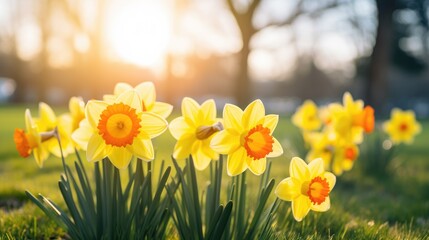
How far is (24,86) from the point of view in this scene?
96.6 ft

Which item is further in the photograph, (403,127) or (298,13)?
(298,13)

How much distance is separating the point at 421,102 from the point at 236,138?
147 feet

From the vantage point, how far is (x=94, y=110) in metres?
1.46

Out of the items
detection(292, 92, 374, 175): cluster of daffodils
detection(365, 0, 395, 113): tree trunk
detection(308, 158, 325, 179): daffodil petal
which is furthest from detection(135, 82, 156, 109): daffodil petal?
detection(365, 0, 395, 113): tree trunk

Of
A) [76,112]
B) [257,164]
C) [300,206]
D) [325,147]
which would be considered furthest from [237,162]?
[325,147]

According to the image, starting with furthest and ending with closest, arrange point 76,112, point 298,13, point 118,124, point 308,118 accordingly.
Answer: point 298,13
point 308,118
point 76,112
point 118,124

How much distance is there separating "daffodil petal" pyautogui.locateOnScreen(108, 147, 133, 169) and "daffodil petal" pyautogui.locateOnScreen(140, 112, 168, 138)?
10 cm

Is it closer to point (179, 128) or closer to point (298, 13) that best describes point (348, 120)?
point (179, 128)

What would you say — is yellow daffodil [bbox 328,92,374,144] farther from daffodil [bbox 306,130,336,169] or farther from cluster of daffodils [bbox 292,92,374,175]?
daffodil [bbox 306,130,336,169]

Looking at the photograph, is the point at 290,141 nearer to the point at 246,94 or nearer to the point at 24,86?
the point at 246,94

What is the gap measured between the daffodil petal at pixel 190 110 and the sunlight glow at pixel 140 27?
15.9 metres

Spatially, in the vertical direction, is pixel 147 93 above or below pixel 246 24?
above

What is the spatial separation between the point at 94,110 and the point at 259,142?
0.54 m

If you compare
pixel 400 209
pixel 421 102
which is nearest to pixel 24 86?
pixel 400 209
